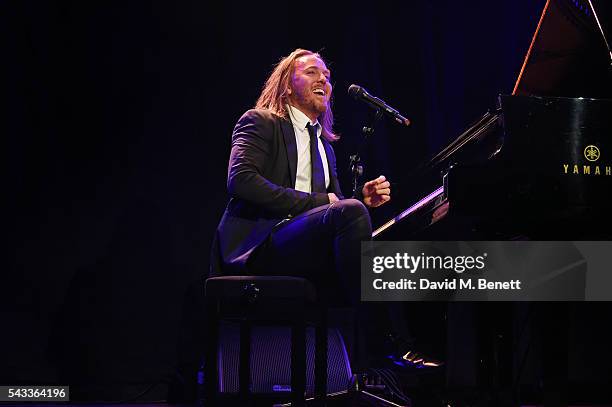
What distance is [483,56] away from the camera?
12.3ft

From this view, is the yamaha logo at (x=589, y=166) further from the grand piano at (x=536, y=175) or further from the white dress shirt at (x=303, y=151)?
the white dress shirt at (x=303, y=151)

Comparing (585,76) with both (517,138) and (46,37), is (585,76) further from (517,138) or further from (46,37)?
(46,37)

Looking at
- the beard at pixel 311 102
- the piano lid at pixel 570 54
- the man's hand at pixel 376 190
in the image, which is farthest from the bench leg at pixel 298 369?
the piano lid at pixel 570 54

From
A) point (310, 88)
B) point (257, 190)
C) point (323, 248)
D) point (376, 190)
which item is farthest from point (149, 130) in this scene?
point (323, 248)

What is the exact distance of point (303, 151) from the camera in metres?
2.63

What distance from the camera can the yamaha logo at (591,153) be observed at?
2297mm

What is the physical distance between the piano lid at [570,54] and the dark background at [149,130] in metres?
0.89

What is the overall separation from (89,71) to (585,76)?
242 cm

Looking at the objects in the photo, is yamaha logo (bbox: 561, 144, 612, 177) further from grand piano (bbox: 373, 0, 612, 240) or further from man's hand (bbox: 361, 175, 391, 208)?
man's hand (bbox: 361, 175, 391, 208)

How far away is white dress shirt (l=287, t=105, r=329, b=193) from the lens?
8.46 ft

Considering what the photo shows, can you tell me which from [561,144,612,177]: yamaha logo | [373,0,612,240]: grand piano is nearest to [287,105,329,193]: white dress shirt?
[373,0,612,240]: grand piano

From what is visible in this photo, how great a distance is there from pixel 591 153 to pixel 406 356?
95 centimetres

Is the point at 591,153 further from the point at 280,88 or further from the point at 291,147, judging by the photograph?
the point at 280,88

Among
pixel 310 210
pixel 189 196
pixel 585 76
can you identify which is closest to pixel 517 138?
pixel 585 76
